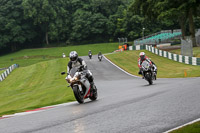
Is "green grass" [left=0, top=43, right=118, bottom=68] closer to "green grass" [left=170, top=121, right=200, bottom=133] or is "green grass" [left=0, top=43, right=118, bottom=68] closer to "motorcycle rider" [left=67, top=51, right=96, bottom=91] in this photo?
"motorcycle rider" [left=67, top=51, right=96, bottom=91]

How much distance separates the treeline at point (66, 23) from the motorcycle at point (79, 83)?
79.9 meters

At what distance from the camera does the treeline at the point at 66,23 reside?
9269 centimetres

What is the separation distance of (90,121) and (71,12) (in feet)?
319

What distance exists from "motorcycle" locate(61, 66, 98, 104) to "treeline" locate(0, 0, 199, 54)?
262 ft

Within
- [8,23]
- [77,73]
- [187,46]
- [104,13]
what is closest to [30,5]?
[8,23]

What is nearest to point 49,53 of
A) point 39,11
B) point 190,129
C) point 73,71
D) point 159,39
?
point 39,11

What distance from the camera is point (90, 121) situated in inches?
282

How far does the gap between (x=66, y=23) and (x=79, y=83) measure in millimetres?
87601

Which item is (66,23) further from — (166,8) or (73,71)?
(73,71)

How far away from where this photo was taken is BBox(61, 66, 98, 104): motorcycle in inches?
423

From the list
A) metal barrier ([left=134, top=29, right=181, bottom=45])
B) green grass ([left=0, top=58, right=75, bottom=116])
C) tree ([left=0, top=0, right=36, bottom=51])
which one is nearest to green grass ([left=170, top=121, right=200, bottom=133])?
green grass ([left=0, top=58, right=75, bottom=116])

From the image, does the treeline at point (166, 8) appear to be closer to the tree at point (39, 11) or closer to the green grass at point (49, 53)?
the green grass at point (49, 53)

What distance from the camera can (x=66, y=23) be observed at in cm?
9700

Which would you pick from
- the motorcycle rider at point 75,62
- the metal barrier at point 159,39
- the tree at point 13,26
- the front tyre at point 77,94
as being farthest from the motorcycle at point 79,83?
the tree at point 13,26
